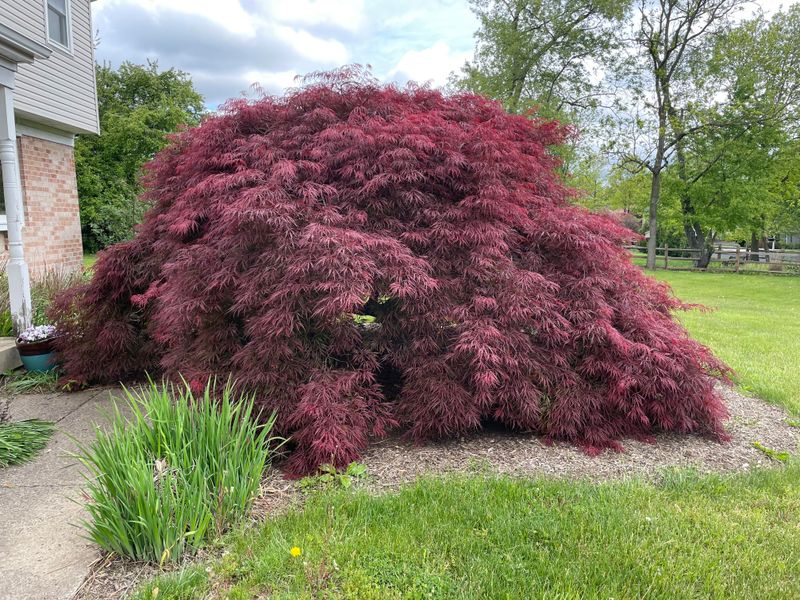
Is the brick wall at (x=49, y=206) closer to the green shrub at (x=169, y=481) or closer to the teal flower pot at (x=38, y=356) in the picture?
the teal flower pot at (x=38, y=356)

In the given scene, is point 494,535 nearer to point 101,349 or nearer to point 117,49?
point 101,349

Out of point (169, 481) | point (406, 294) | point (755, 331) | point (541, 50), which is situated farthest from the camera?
point (541, 50)

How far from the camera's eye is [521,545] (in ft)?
7.80

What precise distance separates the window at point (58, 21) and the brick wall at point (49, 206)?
1.88 meters

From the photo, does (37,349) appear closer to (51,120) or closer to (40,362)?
(40,362)

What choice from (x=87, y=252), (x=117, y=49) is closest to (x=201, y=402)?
(x=87, y=252)

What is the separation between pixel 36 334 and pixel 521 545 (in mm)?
5063

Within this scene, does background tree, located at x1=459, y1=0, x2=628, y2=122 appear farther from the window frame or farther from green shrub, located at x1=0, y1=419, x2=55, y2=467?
green shrub, located at x1=0, y1=419, x2=55, y2=467

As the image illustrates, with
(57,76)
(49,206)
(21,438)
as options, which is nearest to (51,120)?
(57,76)

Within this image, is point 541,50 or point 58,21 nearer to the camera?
point 58,21

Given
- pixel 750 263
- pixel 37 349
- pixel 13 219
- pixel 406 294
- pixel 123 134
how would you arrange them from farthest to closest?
pixel 123 134, pixel 750 263, pixel 13 219, pixel 37 349, pixel 406 294

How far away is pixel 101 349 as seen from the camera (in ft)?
15.8

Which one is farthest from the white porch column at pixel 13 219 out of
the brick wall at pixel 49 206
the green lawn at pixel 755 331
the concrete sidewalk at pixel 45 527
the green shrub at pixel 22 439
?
the green lawn at pixel 755 331

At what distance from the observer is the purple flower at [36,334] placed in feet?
16.5
